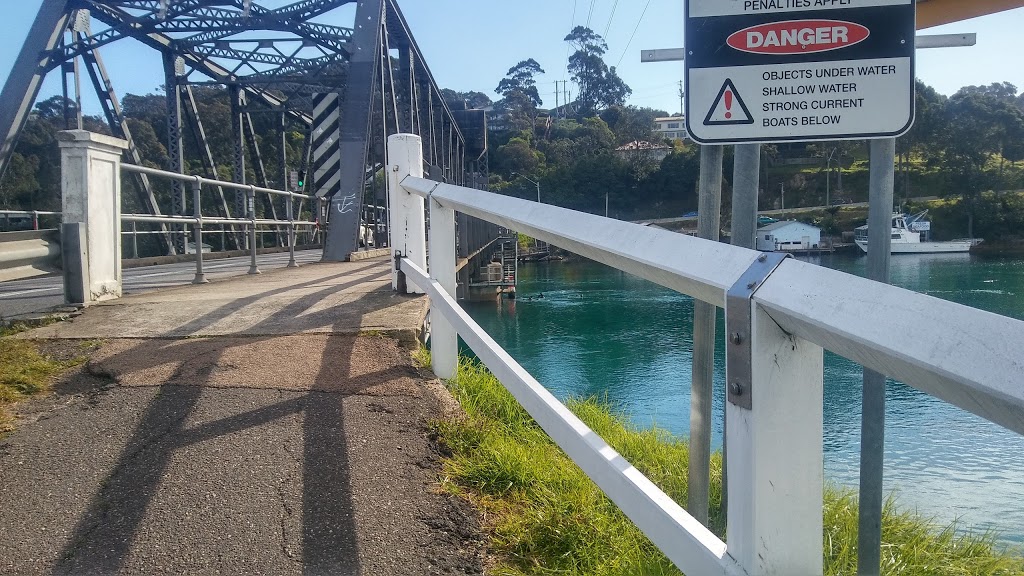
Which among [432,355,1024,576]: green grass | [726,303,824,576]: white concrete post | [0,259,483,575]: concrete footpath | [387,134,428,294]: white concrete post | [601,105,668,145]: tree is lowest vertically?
[432,355,1024,576]: green grass

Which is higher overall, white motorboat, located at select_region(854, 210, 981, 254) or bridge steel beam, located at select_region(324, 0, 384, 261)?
bridge steel beam, located at select_region(324, 0, 384, 261)

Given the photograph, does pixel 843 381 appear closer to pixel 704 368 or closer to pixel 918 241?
pixel 918 241

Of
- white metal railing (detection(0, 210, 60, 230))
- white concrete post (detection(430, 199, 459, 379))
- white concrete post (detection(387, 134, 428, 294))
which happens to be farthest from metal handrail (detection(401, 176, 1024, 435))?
white metal railing (detection(0, 210, 60, 230))

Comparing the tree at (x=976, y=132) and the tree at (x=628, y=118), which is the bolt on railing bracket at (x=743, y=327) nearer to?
the tree at (x=976, y=132)

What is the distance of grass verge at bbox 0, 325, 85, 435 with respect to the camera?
9.94 feet

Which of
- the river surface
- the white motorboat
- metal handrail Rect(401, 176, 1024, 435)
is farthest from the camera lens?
the white motorboat

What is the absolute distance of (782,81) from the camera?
189 centimetres

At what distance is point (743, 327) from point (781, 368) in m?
0.08

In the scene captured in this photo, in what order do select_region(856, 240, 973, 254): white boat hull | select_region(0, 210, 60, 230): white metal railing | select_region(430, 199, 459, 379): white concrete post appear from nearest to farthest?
select_region(430, 199, 459, 379): white concrete post → select_region(0, 210, 60, 230): white metal railing → select_region(856, 240, 973, 254): white boat hull

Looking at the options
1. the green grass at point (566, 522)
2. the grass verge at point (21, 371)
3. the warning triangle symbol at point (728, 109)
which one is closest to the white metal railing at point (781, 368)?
the warning triangle symbol at point (728, 109)

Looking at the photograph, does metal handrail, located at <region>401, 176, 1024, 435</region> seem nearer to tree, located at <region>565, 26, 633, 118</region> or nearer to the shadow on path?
the shadow on path

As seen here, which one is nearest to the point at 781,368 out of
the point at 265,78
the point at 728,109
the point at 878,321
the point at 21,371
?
the point at 878,321

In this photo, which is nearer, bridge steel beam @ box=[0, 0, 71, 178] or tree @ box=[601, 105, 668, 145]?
bridge steel beam @ box=[0, 0, 71, 178]

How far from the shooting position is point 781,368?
1.05m
